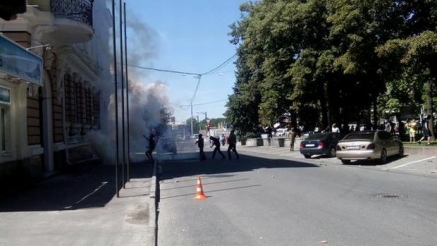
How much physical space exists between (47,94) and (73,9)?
3.45 meters

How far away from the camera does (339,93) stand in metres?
29.6

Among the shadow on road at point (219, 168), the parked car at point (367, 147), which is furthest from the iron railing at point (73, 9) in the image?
the parked car at point (367, 147)

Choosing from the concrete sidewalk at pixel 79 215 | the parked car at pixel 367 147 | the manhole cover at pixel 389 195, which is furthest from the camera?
the parked car at pixel 367 147

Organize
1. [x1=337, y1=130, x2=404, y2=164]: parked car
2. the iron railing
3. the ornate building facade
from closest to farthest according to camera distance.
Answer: the ornate building facade
the iron railing
[x1=337, y1=130, x2=404, y2=164]: parked car

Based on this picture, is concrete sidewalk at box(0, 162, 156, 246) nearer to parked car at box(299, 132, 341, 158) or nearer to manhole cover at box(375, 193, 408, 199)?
manhole cover at box(375, 193, 408, 199)

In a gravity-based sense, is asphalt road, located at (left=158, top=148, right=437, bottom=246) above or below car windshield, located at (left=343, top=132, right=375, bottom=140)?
below

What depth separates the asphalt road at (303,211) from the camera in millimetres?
6863

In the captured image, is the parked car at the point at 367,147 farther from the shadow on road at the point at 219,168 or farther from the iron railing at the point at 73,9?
the iron railing at the point at 73,9

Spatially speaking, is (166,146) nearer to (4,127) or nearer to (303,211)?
(4,127)

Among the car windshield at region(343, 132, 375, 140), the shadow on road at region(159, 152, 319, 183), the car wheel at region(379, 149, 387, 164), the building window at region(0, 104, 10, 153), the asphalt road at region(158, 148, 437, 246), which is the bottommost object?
the asphalt road at region(158, 148, 437, 246)

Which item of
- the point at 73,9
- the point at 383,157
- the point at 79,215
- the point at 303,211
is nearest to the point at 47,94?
the point at 73,9

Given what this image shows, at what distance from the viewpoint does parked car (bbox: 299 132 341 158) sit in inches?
988

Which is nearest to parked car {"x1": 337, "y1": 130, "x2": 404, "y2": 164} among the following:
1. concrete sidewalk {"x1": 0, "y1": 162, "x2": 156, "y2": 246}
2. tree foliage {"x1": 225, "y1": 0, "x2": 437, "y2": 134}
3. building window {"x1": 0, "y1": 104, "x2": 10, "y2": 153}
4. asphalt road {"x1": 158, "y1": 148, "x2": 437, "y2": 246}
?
tree foliage {"x1": 225, "y1": 0, "x2": 437, "y2": 134}

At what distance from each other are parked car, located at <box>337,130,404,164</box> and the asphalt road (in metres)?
4.15
